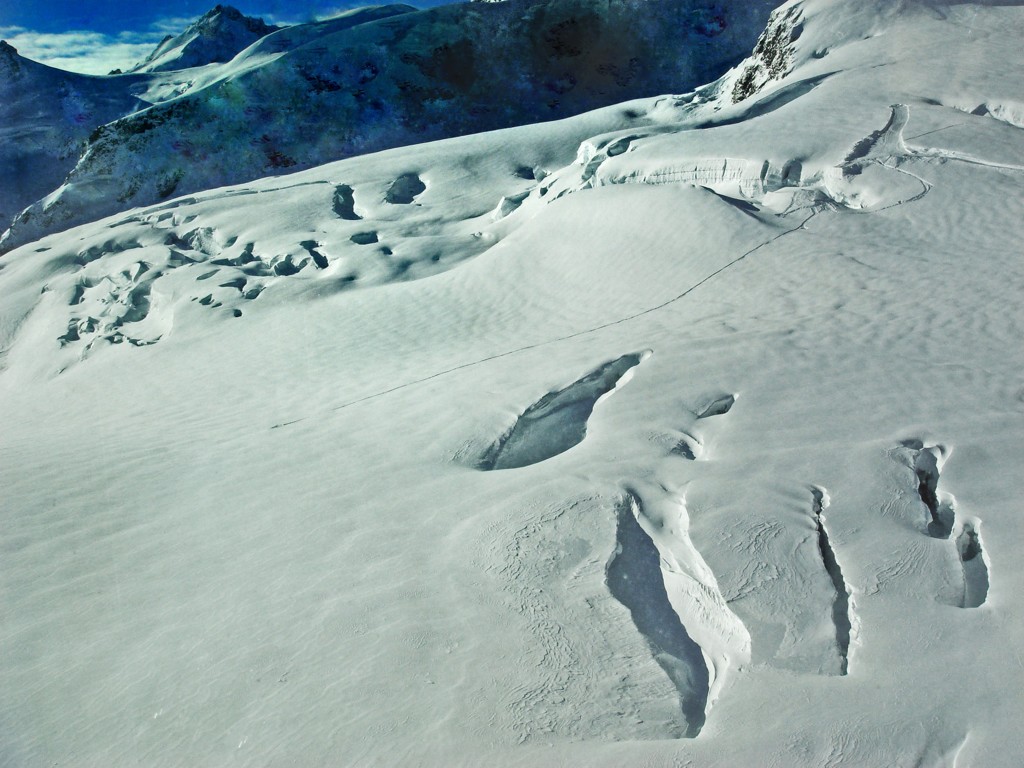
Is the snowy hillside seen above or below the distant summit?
below

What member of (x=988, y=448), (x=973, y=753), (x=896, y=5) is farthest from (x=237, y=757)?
(x=896, y=5)

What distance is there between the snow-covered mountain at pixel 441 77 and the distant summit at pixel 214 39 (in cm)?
1369

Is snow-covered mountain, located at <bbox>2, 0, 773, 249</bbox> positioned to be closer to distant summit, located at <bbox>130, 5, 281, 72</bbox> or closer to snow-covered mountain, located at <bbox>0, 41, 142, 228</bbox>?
snow-covered mountain, located at <bbox>0, 41, 142, 228</bbox>

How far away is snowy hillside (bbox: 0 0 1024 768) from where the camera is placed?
2.26m

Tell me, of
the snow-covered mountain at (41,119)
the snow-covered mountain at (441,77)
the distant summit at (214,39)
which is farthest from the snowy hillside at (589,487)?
the distant summit at (214,39)

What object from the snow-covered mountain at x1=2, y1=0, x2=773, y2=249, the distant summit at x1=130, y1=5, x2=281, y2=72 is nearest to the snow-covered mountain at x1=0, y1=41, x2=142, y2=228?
the snow-covered mountain at x1=2, y1=0, x2=773, y2=249

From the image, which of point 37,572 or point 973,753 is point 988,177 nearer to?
point 973,753

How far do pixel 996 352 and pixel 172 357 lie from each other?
250 inches

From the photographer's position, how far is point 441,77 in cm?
1709

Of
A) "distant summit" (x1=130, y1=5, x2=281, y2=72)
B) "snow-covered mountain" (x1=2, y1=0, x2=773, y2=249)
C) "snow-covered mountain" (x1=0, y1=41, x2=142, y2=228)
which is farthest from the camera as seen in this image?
"distant summit" (x1=130, y1=5, x2=281, y2=72)

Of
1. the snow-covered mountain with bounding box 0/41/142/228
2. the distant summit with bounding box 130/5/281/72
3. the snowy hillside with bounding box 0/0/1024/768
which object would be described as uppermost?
the distant summit with bounding box 130/5/281/72

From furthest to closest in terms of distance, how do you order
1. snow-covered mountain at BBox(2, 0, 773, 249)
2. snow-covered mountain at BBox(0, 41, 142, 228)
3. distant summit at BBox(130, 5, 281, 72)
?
1. distant summit at BBox(130, 5, 281, 72)
2. snow-covered mountain at BBox(0, 41, 142, 228)
3. snow-covered mountain at BBox(2, 0, 773, 249)

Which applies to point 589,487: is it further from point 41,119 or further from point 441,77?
point 41,119

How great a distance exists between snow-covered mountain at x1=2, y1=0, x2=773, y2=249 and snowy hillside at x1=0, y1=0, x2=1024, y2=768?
888 centimetres
